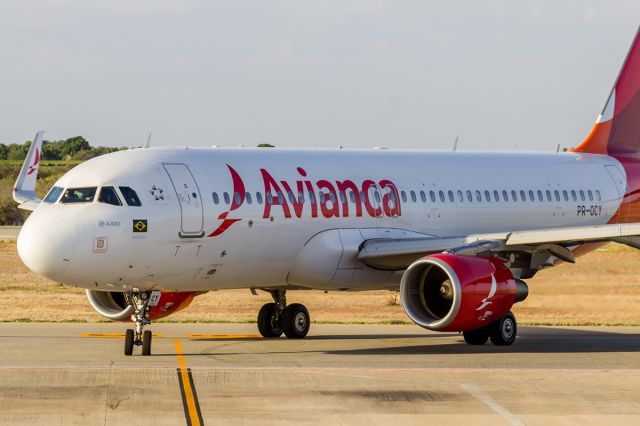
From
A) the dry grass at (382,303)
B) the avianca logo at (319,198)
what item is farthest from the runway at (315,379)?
the dry grass at (382,303)

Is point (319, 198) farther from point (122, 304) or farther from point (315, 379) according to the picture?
point (315, 379)

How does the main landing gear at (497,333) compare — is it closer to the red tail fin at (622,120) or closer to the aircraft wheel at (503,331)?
the aircraft wheel at (503,331)

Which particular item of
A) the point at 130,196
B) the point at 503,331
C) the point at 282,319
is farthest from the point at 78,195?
the point at 503,331

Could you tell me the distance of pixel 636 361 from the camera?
77.1ft

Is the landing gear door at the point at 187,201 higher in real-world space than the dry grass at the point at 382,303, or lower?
higher

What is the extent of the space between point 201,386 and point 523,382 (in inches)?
188

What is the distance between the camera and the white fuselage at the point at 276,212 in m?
23.0

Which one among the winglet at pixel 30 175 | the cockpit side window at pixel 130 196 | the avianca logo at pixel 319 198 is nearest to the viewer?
the cockpit side window at pixel 130 196

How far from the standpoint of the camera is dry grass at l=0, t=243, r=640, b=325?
111 feet

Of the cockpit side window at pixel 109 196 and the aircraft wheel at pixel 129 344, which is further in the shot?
the aircraft wheel at pixel 129 344

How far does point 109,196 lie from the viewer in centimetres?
2336

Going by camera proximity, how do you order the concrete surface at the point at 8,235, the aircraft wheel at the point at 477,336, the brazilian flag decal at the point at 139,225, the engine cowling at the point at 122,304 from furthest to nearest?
the concrete surface at the point at 8,235 → the aircraft wheel at the point at 477,336 → the engine cowling at the point at 122,304 → the brazilian flag decal at the point at 139,225

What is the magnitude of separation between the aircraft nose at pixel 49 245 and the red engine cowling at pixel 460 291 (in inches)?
250

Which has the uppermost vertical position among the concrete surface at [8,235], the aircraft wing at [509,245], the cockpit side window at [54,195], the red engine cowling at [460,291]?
the cockpit side window at [54,195]
